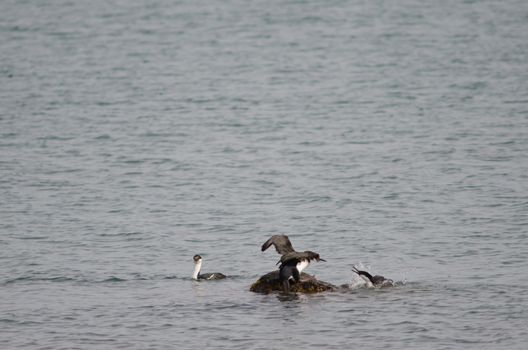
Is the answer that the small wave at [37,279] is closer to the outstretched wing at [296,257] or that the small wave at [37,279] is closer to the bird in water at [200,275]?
the bird in water at [200,275]

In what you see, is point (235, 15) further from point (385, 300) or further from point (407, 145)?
point (385, 300)

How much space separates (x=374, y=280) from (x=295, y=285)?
5.43 ft

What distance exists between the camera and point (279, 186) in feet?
110

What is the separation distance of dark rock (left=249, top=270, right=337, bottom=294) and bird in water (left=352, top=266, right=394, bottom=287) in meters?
0.64

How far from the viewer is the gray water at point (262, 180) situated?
740 inches

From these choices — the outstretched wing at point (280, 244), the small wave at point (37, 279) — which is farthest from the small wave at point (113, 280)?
the outstretched wing at point (280, 244)

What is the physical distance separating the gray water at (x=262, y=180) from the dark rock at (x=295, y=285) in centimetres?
34

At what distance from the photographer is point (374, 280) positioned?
2055 centimetres

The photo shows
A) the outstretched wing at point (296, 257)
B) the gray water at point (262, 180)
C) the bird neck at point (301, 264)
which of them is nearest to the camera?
the gray water at point (262, 180)

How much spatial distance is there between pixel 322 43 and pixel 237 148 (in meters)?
30.0

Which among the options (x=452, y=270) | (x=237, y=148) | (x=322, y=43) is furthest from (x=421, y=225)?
(x=322, y=43)

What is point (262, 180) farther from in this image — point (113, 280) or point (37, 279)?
point (37, 279)

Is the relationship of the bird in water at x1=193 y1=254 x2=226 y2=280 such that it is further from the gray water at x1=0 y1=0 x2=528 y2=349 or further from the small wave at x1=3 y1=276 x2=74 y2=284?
the small wave at x1=3 y1=276 x2=74 y2=284

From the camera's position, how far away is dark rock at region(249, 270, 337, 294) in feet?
67.2
